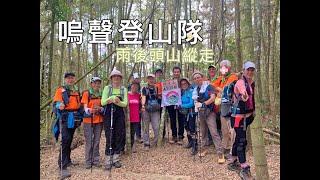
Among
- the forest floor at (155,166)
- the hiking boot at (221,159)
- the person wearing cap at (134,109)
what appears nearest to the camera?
the forest floor at (155,166)

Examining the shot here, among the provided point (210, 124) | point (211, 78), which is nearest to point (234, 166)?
point (210, 124)

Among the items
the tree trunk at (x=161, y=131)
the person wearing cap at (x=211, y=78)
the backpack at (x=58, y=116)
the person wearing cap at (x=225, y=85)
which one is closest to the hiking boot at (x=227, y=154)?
the person wearing cap at (x=225, y=85)

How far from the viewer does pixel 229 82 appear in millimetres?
4387

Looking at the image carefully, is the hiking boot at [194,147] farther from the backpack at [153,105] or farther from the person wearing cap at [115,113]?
the person wearing cap at [115,113]

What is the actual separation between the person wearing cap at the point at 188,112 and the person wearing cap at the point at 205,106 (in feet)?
0.21

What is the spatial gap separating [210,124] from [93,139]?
1.42m

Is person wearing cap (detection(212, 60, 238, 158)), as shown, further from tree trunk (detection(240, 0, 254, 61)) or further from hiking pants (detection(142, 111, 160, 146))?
hiking pants (detection(142, 111, 160, 146))

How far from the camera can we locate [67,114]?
15.1ft

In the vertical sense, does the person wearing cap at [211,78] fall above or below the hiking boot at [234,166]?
above

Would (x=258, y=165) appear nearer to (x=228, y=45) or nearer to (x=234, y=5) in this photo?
(x=228, y=45)

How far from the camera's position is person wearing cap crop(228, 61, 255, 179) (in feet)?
14.1

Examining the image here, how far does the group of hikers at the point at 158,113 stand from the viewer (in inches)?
172

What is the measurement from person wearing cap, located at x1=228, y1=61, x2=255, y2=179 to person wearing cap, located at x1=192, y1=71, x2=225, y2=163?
0.64ft

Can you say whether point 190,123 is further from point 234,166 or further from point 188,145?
point 234,166
